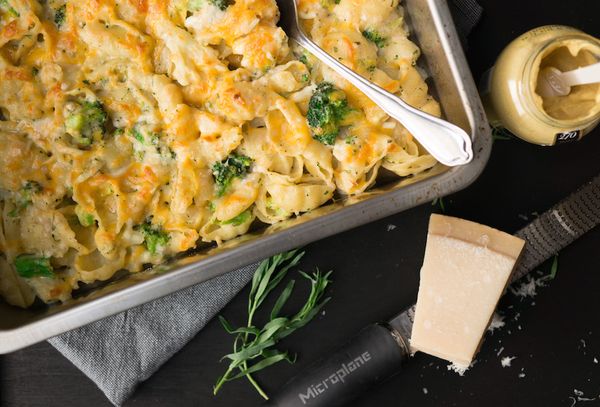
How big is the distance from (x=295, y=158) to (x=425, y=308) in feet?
3.22

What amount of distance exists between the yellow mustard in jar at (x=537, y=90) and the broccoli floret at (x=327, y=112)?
74cm

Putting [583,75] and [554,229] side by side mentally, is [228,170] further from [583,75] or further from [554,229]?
[554,229]

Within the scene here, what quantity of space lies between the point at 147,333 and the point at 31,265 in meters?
0.73

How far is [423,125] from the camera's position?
233 cm

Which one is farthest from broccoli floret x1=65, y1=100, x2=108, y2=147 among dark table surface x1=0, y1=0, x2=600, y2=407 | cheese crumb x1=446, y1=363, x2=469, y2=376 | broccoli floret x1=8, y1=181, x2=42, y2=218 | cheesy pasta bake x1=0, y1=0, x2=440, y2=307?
cheese crumb x1=446, y1=363, x2=469, y2=376

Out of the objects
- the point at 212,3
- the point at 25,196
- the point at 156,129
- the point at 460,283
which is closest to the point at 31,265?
the point at 25,196

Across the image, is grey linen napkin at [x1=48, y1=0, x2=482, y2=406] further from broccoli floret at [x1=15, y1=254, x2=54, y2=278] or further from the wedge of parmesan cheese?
the wedge of parmesan cheese

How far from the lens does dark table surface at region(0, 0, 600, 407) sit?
303 centimetres

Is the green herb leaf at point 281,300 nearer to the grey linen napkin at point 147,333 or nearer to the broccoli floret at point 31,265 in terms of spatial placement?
the grey linen napkin at point 147,333

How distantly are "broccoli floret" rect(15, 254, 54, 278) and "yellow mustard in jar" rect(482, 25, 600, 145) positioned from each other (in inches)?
83.2

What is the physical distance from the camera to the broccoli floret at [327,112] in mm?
2451

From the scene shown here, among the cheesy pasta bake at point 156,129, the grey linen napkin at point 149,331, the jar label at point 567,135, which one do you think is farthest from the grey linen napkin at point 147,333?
the jar label at point 567,135

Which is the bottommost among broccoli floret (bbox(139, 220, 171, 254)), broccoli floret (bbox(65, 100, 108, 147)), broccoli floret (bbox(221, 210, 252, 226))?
broccoli floret (bbox(139, 220, 171, 254))

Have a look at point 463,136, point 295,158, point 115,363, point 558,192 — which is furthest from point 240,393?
point 558,192
